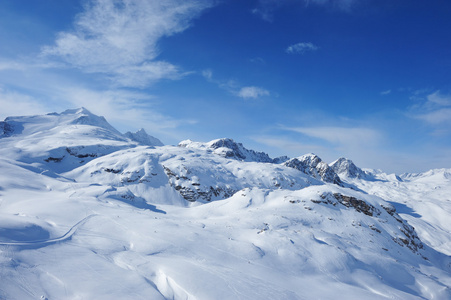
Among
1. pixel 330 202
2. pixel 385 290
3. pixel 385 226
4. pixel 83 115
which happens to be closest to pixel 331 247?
pixel 385 290

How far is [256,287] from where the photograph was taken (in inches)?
617

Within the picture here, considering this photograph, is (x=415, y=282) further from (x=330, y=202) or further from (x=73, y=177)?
(x=73, y=177)

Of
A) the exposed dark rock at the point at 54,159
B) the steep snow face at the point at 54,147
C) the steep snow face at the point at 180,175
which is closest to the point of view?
the steep snow face at the point at 180,175

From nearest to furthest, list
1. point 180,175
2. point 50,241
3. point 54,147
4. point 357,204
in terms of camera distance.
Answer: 1. point 50,241
2. point 357,204
3. point 180,175
4. point 54,147

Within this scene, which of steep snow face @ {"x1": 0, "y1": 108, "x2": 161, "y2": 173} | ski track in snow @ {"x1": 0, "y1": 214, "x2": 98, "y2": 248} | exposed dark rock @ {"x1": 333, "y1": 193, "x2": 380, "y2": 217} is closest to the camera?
ski track in snow @ {"x1": 0, "y1": 214, "x2": 98, "y2": 248}

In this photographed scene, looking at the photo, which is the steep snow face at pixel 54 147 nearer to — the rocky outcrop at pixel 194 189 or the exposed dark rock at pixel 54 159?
the exposed dark rock at pixel 54 159

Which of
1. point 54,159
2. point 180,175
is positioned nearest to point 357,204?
point 180,175

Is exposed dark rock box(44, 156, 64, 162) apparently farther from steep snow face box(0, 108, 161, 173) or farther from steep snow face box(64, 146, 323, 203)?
steep snow face box(64, 146, 323, 203)

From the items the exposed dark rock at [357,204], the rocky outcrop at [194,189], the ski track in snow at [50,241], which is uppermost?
the exposed dark rock at [357,204]

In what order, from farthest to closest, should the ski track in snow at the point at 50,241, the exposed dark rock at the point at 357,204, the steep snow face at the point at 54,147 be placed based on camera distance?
the steep snow face at the point at 54,147 < the exposed dark rock at the point at 357,204 < the ski track in snow at the point at 50,241

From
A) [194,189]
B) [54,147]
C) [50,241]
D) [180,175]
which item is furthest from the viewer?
[54,147]

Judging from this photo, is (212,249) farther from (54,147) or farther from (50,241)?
(54,147)

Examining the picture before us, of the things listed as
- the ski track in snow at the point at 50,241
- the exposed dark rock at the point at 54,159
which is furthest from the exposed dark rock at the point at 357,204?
the exposed dark rock at the point at 54,159

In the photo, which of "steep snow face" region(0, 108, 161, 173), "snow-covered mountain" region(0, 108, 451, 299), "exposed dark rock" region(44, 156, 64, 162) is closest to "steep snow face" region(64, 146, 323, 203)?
"steep snow face" region(0, 108, 161, 173)
